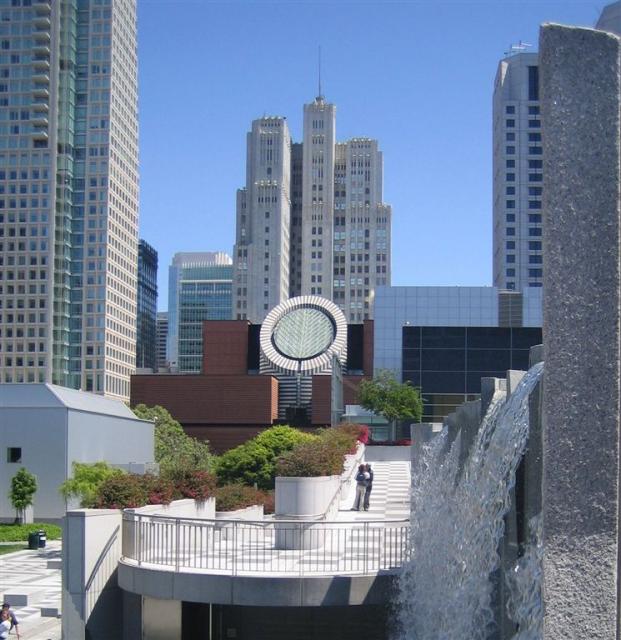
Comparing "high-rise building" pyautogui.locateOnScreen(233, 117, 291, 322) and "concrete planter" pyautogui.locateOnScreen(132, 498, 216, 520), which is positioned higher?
"high-rise building" pyautogui.locateOnScreen(233, 117, 291, 322)

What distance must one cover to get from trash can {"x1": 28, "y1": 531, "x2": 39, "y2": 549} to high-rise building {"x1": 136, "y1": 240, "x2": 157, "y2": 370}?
132 metres

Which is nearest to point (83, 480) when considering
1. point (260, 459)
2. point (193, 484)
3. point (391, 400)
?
point (260, 459)

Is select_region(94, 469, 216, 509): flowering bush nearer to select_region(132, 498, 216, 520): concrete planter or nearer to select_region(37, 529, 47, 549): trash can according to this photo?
select_region(132, 498, 216, 520): concrete planter

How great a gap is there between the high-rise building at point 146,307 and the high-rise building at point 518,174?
66232 mm

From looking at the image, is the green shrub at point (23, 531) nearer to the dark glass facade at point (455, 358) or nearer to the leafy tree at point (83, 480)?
the leafy tree at point (83, 480)

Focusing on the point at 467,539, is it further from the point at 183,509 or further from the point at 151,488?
the point at 183,509

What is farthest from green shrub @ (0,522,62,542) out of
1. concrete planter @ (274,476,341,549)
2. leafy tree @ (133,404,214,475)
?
concrete planter @ (274,476,341,549)

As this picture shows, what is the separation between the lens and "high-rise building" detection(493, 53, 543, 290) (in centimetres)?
12646

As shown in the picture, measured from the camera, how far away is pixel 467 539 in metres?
11.6

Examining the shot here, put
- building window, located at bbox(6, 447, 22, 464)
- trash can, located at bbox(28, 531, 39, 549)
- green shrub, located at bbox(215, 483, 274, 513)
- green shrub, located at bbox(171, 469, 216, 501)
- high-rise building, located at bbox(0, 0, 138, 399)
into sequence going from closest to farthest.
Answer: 1. green shrub, located at bbox(171, 469, 216, 501)
2. green shrub, located at bbox(215, 483, 274, 513)
3. trash can, located at bbox(28, 531, 39, 549)
4. building window, located at bbox(6, 447, 22, 464)
5. high-rise building, located at bbox(0, 0, 138, 399)

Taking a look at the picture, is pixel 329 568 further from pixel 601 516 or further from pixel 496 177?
pixel 496 177

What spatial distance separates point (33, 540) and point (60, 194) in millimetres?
84384

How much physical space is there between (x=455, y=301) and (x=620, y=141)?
7914 cm

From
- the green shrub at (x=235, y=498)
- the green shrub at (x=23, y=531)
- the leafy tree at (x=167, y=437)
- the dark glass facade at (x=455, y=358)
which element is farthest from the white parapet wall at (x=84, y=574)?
the dark glass facade at (x=455, y=358)
